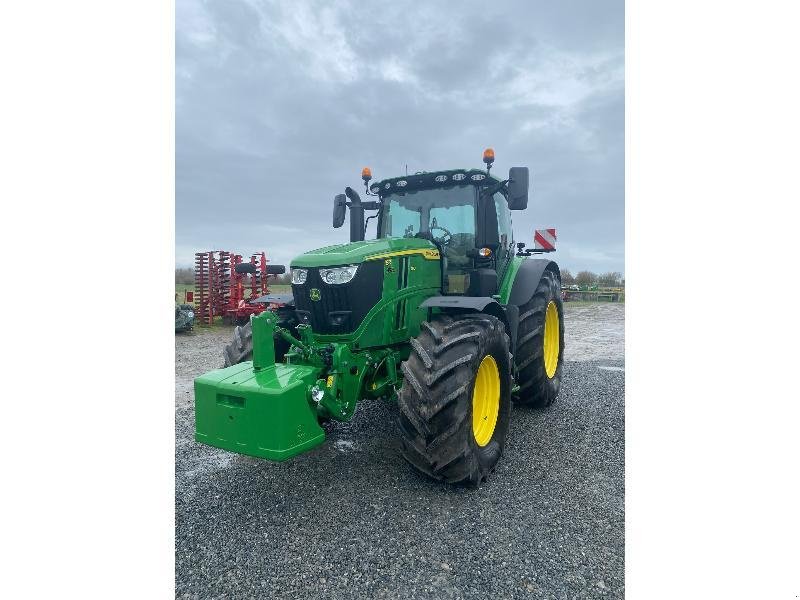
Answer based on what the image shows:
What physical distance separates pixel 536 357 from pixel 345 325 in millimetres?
2192

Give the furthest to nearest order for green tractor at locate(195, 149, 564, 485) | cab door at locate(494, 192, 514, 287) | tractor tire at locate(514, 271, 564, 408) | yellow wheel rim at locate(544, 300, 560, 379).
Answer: yellow wheel rim at locate(544, 300, 560, 379)
tractor tire at locate(514, 271, 564, 408)
cab door at locate(494, 192, 514, 287)
green tractor at locate(195, 149, 564, 485)

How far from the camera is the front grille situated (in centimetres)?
342

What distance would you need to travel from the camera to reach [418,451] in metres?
2.95

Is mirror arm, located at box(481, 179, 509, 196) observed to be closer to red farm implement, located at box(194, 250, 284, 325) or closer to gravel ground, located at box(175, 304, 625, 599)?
gravel ground, located at box(175, 304, 625, 599)

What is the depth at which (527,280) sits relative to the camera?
16.0ft

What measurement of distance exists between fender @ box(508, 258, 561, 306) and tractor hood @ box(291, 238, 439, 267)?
1.29 m

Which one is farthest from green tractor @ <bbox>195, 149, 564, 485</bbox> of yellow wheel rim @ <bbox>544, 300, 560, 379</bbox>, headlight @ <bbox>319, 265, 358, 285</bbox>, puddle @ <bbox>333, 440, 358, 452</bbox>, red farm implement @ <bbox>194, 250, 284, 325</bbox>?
red farm implement @ <bbox>194, 250, 284, 325</bbox>

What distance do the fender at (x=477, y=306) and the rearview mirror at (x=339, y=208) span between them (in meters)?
1.49

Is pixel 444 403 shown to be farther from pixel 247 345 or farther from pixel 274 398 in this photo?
pixel 247 345

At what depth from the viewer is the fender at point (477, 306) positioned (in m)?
3.47

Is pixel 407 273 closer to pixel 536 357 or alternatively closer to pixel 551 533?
pixel 536 357

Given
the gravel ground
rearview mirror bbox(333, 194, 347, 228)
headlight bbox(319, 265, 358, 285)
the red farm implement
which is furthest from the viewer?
the red farm implement

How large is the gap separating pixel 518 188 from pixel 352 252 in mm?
1532

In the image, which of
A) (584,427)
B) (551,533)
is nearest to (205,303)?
(584,427)
